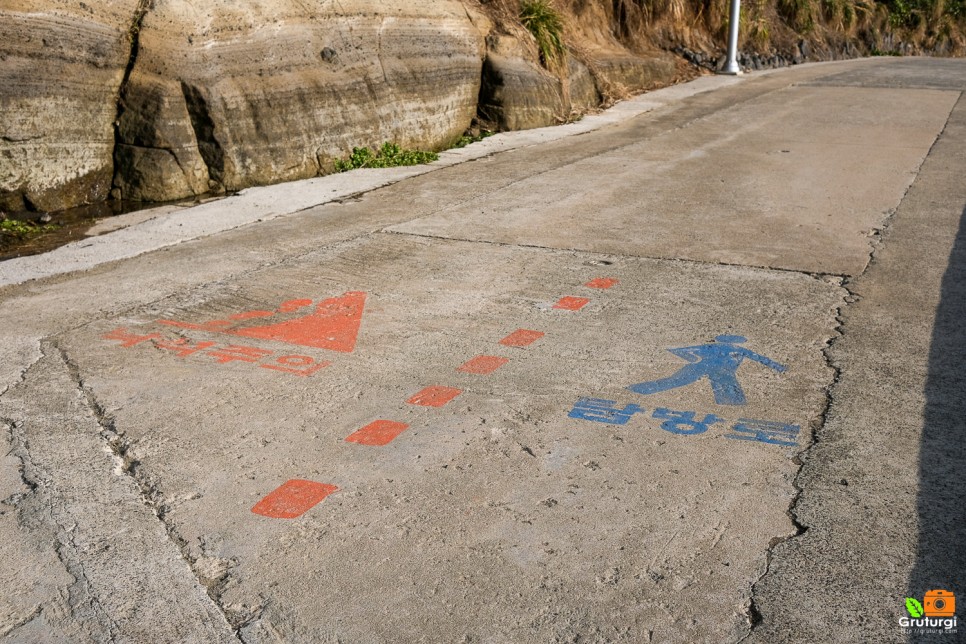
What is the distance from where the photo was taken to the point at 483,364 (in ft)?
15.7

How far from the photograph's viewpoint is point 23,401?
434 cm

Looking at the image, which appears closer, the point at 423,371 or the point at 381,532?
the point at 381,532

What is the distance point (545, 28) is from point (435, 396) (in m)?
9.45

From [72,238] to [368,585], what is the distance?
504 cm

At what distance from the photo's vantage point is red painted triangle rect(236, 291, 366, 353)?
5.09 meters

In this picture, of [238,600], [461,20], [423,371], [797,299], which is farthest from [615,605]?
[461,20]

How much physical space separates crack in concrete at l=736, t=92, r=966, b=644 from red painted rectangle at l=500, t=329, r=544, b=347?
1396mm

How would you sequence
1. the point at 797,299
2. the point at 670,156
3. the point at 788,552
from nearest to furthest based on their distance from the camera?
the point at 788,552 < the point at 797,299 < the point at 670,156

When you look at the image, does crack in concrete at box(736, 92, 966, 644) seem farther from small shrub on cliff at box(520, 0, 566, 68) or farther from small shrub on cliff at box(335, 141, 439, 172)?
small shrub on cliff at box(520, 0, 566, 68)

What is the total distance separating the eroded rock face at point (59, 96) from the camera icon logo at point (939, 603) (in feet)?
22.3

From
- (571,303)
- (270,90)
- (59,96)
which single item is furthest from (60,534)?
(270,90)

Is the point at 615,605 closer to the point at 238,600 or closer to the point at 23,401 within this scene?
the point at 238,600

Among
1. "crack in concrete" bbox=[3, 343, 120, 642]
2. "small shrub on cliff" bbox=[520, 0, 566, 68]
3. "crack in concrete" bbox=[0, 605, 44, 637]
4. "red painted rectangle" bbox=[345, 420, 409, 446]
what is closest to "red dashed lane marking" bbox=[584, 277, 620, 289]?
"red painted rectangle" bbox=[345, 420, 409, 446]

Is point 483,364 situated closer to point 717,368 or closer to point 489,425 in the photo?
point 489,425
